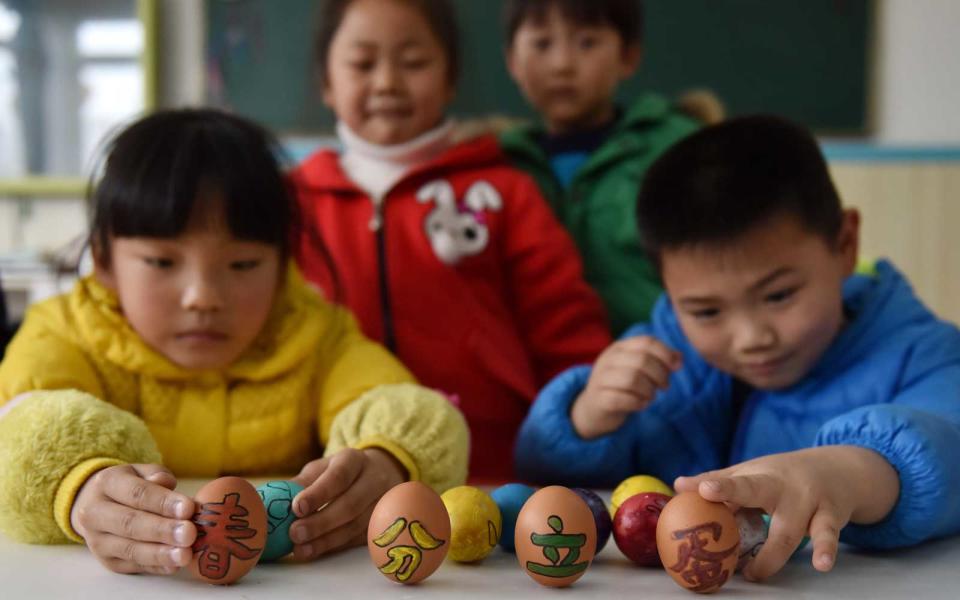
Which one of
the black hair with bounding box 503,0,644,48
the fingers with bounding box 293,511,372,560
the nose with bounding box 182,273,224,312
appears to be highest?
the black hair with bounding box 503,0,644,48

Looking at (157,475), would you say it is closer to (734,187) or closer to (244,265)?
(244,265)

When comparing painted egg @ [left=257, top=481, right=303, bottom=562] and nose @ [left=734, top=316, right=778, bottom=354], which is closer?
painted egg @ [left=257, top=481, right=303, bottom=562]

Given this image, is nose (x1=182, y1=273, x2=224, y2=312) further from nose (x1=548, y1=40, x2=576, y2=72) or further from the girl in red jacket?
nose (x1=548, y1=40, x2=576, y2=72)

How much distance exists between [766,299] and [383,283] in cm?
59

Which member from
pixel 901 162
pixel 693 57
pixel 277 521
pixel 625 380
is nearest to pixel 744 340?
pixel 625 380

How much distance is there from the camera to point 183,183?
0.95 m

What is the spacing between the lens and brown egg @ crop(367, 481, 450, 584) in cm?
59

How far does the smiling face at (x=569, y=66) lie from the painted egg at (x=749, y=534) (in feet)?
3.43

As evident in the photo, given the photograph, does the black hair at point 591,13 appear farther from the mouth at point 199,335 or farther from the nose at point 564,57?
the mouth at point 199,335

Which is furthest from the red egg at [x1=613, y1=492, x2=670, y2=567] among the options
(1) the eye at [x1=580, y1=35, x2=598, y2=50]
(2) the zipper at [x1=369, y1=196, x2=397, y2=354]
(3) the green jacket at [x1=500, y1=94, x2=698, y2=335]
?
(1) the eye at [x1=580, y1=35, x2=598, y2=50]

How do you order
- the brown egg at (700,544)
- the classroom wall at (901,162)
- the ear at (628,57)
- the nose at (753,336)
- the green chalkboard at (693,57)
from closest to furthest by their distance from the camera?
the brown egg at (700,544), the nose at (753,336), the ear at (628,57), the classroom wall at (901,162), the green chalkboard at (693,57)

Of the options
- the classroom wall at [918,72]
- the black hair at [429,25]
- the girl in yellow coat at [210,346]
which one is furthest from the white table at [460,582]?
the classroom wall at [918,72]

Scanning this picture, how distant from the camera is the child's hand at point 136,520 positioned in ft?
1.96

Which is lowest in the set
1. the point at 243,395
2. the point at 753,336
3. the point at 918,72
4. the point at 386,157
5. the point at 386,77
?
the point at 243,395
